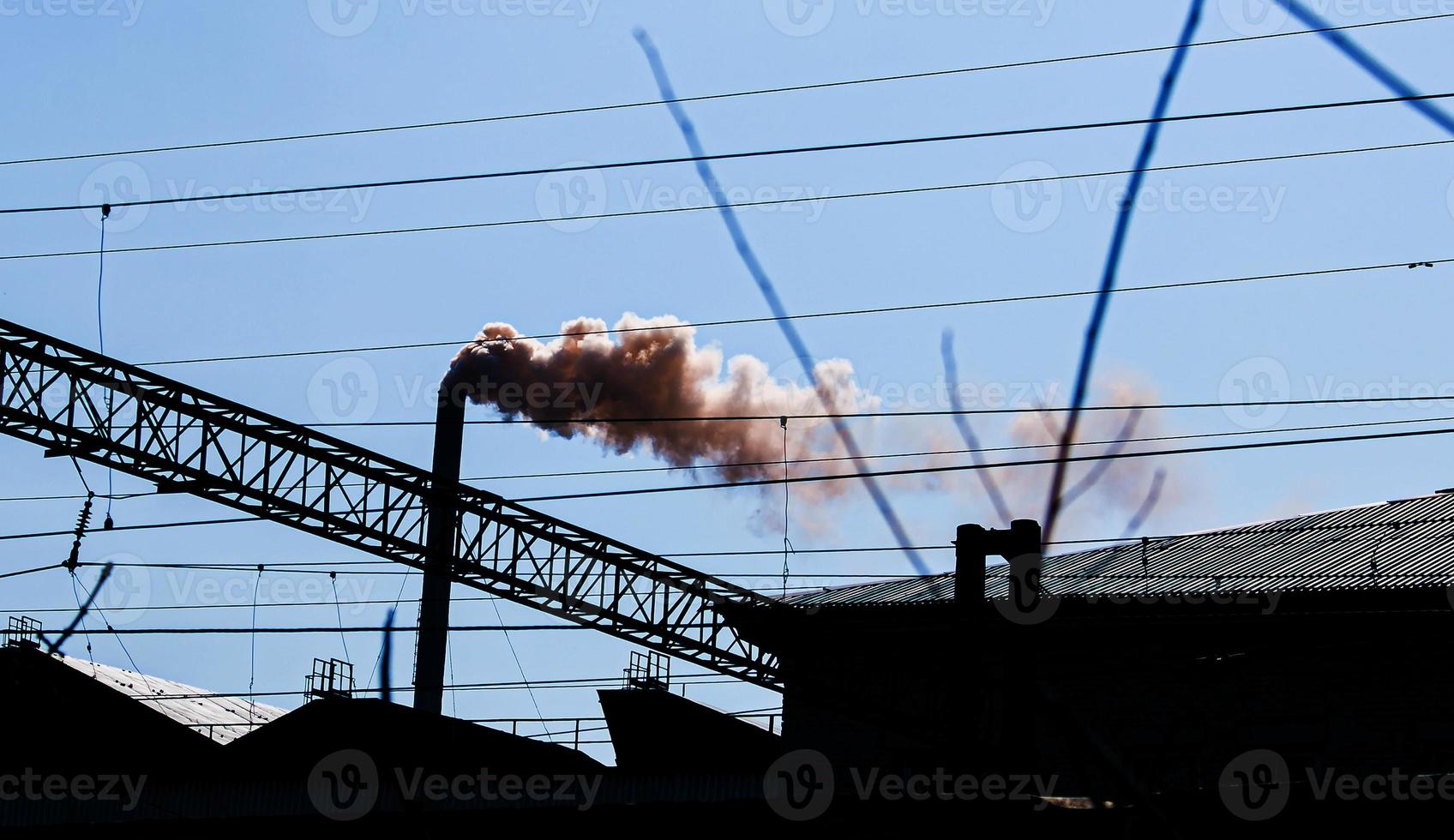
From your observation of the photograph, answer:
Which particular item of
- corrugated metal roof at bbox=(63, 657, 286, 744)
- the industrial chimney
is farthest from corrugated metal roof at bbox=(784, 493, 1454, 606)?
corrugated metal roof at bbox=(63, 657, 286, 744)

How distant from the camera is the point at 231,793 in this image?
1852cm

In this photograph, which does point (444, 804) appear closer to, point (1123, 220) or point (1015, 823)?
point (1015, 823)

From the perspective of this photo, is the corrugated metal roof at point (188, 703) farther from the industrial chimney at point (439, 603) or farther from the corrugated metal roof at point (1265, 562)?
the corrugated metal roof at point (1265, 562)

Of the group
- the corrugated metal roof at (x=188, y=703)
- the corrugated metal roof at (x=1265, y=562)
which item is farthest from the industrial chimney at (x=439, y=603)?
the corrugated metal roof at (x=1265, y=562)

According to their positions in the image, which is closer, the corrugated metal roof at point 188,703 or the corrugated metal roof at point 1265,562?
the corrugated metal roof at point 1265,562

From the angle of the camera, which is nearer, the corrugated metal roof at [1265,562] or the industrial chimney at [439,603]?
the corrugated metal roof at [1265,562]

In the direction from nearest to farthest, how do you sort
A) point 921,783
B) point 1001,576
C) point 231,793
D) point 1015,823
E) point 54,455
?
point 1015,823 < point 921,783 < point 231,793 < point 54,455 < point 1001,576

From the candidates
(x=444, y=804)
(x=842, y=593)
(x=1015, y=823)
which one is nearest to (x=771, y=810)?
(x=1015, y=823)

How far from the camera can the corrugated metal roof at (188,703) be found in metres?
31.5

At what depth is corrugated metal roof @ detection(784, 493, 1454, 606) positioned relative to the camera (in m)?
23.1

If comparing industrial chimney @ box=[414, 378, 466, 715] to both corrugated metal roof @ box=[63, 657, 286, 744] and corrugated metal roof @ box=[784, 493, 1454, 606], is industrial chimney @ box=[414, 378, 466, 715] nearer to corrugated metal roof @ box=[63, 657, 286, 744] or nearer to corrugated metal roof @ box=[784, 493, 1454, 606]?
corrugated metal roof @ box=[63, 657, 286, 744]

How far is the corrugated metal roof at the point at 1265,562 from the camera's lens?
75.7ft

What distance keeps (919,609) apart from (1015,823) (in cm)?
1350

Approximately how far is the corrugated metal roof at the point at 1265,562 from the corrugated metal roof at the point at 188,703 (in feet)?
40.7
